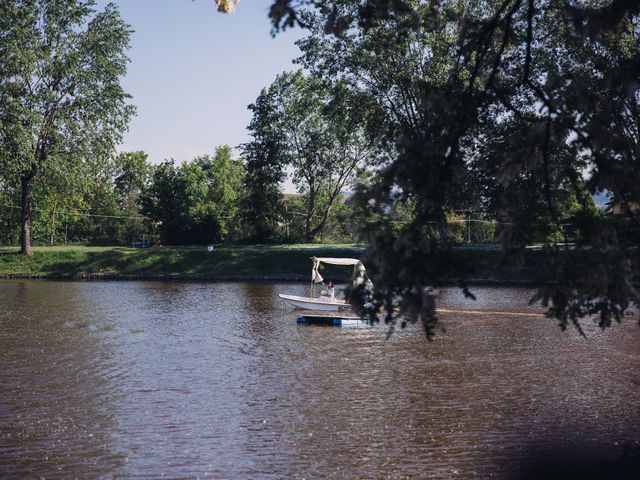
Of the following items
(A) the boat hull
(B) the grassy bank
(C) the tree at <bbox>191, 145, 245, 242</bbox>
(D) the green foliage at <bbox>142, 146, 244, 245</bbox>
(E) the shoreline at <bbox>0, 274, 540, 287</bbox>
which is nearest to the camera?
(A) the boat hull

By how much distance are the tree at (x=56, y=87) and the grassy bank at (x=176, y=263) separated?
3.77 meters

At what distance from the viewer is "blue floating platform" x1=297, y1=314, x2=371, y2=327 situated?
122 ft

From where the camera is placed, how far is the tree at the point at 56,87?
67312mm

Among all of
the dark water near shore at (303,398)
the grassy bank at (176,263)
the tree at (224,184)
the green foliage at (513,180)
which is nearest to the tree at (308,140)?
the tree at (224,184)

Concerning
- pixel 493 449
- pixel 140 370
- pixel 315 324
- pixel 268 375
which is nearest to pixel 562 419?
pixel 493 449

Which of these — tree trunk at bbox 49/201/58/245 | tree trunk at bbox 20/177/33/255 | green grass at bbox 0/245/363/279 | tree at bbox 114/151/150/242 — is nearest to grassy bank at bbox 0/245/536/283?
green grass at bbox 0/245/363/279

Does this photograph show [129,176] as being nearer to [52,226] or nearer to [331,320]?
[52,226]

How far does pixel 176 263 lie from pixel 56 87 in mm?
20032

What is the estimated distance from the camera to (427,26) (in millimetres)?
11641

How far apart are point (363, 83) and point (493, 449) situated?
183 feet

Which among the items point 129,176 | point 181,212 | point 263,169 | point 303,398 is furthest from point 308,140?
point 303,398

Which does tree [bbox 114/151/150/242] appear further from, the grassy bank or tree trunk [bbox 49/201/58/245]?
the grassy bank

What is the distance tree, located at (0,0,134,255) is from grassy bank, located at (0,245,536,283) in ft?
12.4

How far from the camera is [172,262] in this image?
70000 millimetres
